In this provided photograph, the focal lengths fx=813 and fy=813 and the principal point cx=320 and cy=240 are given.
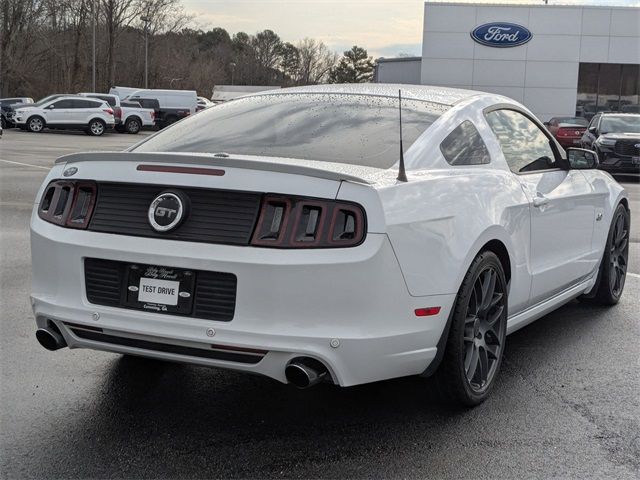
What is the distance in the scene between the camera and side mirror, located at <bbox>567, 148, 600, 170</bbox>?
18.1 feet

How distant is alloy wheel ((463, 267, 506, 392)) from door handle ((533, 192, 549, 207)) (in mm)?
701

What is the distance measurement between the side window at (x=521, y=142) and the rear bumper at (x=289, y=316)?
1.55m

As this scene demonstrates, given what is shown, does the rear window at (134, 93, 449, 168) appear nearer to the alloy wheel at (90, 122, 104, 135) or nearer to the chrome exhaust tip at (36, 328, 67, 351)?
the chrome exhaust tip at (36, 328, 67, 351)

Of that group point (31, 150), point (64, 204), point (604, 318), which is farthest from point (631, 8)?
point (64, 204)

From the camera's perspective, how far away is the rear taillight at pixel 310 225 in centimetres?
329

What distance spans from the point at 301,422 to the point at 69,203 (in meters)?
1.47

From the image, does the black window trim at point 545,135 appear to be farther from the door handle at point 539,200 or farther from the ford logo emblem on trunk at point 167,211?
the ford logo emblem on trunk at point 167,211

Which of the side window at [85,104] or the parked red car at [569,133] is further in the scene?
the side window at [85,104]

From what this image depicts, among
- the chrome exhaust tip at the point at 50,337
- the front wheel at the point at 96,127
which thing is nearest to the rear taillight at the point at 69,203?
the chrome exhaust tip at the point at 50,337

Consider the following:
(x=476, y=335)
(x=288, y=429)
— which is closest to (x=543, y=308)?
(x=476, y=335)

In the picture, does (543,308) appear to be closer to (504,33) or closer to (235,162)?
(235,162)

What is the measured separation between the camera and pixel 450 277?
365 centimetres

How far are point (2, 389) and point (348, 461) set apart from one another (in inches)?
74.6

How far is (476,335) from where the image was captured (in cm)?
403
